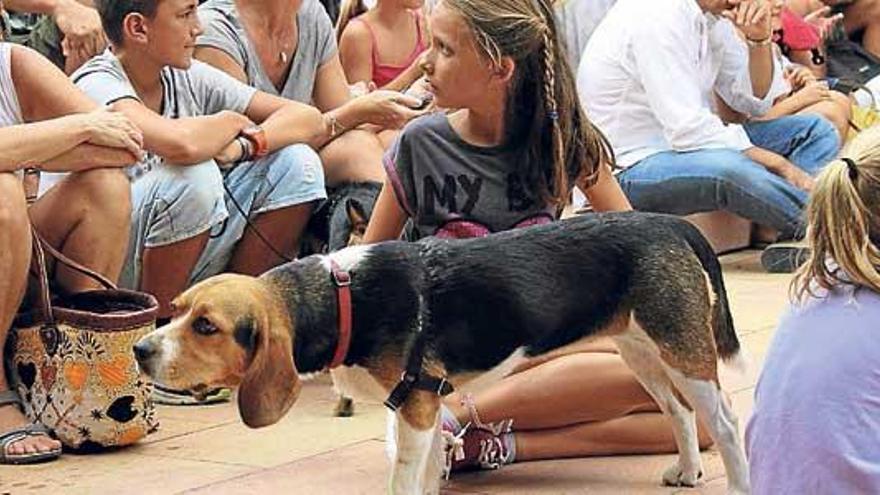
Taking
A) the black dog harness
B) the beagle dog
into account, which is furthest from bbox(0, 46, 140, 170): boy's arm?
the black dog harness

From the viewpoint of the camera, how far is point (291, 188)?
5.77 m

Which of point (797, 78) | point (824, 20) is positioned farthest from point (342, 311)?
point (824, 20)

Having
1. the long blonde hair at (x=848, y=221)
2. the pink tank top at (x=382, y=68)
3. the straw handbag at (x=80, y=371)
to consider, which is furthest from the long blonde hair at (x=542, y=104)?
the pink tank top at (x=382, y=68)

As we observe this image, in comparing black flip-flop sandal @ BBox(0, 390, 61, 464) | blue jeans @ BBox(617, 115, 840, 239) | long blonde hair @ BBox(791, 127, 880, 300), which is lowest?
blue jeans @ BBox(617, 115, 840, 239)

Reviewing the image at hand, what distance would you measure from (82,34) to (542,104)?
2332mm

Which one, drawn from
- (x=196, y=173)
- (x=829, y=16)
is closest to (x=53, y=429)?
(x=196, y=173)

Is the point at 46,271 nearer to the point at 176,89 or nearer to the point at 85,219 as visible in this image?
the point at 85,219

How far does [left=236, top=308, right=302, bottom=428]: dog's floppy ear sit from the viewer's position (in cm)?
351

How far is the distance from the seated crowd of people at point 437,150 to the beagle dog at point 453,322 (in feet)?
1.07

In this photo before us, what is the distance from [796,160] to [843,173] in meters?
5.68

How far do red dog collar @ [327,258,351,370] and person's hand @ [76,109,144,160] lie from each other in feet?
4.74

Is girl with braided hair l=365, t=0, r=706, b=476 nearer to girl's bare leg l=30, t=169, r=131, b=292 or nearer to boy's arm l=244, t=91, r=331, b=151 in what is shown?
girl's bare leg l=30, t=169, r=131, b=292

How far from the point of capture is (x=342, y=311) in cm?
362

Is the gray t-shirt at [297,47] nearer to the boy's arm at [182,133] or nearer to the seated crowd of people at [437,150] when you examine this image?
the seated crowd of people at [437,150]
